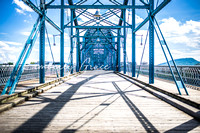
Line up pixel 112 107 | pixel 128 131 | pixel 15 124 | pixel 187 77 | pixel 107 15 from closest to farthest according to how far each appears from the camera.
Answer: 1. pixel 128 131
2. pixel 15 124
3. pixel 112 107
4. pixel 187 77
5. pixel 107 15

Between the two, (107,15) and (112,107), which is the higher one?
(107,15)

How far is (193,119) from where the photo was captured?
3.02 meters

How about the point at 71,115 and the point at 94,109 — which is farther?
the point at 94,109

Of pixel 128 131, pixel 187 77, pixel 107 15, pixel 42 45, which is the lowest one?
pixel 128 131

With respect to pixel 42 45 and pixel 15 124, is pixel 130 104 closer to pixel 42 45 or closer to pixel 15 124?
pixel 15 124

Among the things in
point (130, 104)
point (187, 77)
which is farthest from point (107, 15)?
point (130, 104)

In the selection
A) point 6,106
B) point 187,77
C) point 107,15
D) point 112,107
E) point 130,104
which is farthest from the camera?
point 107,15

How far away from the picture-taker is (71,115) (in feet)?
10.7

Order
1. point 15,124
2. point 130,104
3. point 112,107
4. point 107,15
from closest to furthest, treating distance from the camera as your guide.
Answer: point 15,124, point 112,107, point 130,104, point 107,15

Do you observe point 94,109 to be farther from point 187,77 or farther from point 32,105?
point 187,77

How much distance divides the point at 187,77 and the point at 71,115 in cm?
681

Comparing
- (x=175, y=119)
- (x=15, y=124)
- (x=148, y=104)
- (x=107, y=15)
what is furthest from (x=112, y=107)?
(x=107, y=15)

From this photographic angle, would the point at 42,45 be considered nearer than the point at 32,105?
No

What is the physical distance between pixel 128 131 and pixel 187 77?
625 centimetres
